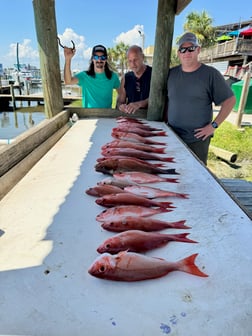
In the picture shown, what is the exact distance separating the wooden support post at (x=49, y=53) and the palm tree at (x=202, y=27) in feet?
158

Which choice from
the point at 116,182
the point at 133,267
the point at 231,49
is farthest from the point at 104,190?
the point at 231,49

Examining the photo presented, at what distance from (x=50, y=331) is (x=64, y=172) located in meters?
1.51

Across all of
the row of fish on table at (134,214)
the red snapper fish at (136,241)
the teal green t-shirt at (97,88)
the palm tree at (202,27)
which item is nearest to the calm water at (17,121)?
the teal green t-shirt at (97,88)

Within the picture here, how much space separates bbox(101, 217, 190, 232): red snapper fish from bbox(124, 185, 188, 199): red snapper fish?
0.33 m

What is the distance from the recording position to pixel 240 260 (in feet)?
4.16

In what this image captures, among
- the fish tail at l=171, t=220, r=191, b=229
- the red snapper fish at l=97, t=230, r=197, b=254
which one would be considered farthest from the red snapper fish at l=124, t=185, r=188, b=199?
the red snapper fish at l=97, t=230, r=197, b=254

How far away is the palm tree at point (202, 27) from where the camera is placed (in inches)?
1801

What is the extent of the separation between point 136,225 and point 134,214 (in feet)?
0.35

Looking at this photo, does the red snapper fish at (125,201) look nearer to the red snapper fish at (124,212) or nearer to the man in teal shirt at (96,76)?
the red snapper fish at (124,212)

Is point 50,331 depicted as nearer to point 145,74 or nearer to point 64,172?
point 64,172

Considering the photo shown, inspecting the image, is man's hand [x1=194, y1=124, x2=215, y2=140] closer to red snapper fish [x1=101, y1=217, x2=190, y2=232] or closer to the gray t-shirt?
the gray t-shirt

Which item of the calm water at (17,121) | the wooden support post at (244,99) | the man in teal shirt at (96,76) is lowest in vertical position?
the calm water at (17,121)

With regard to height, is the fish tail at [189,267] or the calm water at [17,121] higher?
the fish tail at [189,267]

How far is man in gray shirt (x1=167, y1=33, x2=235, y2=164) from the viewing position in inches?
130
